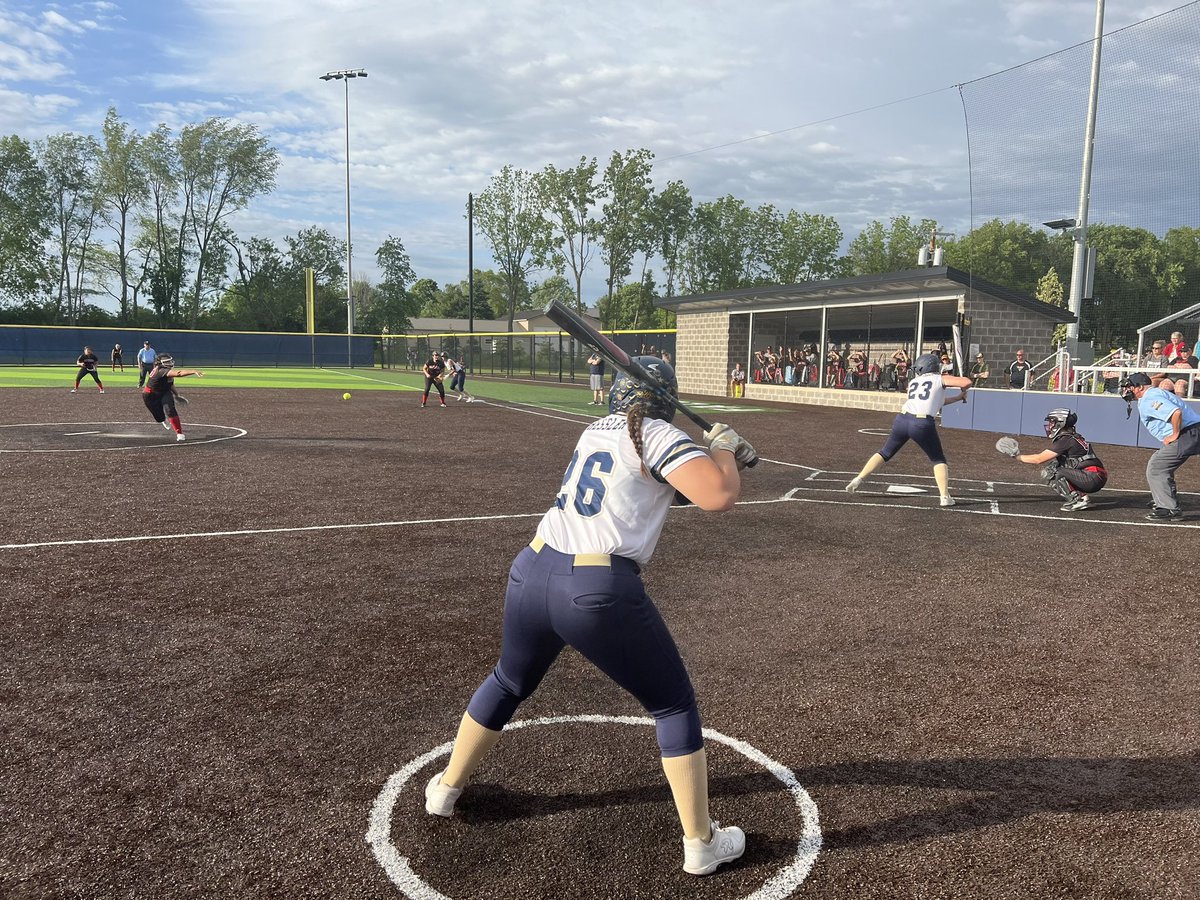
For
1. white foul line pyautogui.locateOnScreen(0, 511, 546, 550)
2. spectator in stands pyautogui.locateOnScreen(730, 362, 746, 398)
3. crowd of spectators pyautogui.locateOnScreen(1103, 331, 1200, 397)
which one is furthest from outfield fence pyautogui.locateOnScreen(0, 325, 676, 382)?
white foul line pyautogui.locateOnScreen(0, 511, 546, 550)

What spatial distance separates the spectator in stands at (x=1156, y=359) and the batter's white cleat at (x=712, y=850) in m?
21.5

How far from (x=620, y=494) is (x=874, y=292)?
27478 millimetres

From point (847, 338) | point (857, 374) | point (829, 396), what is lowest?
point (829, 396)

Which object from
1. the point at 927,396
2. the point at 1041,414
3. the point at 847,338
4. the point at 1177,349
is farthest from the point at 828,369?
the point at 927,396

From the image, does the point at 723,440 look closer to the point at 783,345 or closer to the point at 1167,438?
the point at 1167,438

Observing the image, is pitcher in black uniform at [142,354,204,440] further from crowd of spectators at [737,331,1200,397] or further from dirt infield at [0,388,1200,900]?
crowd of spectators at [737,331,1200,397]

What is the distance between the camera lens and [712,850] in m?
3.10

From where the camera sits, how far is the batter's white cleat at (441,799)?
3.41 metres

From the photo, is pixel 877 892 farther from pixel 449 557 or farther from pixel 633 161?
pixel 633 161

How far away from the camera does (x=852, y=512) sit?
10.1 meters

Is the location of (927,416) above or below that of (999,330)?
below

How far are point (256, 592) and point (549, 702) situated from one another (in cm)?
317

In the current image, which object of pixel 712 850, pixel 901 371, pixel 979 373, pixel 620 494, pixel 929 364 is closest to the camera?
pixel 620 494

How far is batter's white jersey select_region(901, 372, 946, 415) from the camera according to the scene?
10.5 meters
